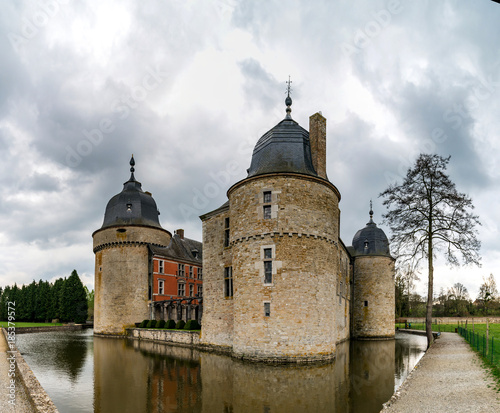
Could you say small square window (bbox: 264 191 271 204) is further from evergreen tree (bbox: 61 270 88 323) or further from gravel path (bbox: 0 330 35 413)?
evergreen tree (bbox: 61 270 88 323)

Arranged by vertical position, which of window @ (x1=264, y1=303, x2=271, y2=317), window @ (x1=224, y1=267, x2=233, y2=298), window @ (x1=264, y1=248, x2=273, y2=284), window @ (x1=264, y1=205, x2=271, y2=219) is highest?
window @ (x1=264, y1=205, x2=271, y2=219)

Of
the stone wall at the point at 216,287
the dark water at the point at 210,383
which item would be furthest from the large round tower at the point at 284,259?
the stone wall at the point at 216,287

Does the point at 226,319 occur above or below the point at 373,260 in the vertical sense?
below

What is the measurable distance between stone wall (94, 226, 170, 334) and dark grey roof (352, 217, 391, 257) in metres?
19.0

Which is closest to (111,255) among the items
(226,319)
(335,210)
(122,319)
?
(122,319)

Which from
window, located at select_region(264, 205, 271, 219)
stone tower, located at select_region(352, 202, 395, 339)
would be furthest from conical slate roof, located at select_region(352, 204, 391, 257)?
window, located at select_region(264, 205, 271, 219)

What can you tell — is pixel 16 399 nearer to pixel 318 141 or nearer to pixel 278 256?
pixel 278 256

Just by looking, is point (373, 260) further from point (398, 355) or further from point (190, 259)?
point (190, 259)

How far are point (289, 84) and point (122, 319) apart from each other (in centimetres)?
2540

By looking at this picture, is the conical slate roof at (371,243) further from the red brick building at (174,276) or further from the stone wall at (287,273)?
the stone wall at (287,273)

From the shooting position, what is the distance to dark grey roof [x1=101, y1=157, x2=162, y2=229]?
38156 millimetres

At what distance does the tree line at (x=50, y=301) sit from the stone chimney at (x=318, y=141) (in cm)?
5037

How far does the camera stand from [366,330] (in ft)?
113

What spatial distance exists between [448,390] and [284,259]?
29.9ft
